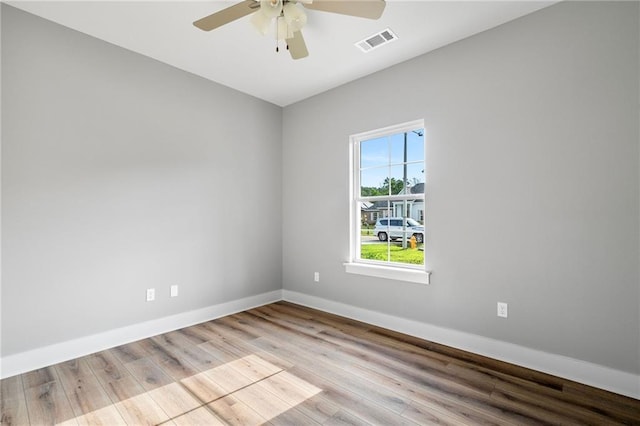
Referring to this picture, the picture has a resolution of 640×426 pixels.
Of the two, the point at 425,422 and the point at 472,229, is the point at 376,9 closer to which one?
the point at 472,229

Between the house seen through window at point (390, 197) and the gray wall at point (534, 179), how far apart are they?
0.53 feet

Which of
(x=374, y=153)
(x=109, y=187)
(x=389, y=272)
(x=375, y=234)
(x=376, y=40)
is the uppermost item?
(x=376, y=40)

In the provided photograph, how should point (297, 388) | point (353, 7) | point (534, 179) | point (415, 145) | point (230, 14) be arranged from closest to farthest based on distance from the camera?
point (353, 7) < point (230, 14) < point (297, 388) < point (534, 179) < point (415, 145)

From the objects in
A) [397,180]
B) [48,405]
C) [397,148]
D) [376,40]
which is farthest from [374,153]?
[48,405]

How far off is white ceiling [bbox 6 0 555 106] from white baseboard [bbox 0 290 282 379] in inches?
102

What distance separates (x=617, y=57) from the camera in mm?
2045

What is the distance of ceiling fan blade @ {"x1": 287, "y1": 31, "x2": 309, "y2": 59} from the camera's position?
2221mm

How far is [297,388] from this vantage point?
2.10 meters

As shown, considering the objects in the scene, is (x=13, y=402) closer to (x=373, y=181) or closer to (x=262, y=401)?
(x=262, y=401)

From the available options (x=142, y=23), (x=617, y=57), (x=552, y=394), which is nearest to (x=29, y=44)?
(x=142, y=23)

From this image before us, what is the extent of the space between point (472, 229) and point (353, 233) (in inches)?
52.0

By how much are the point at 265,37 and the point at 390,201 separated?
1979 mm

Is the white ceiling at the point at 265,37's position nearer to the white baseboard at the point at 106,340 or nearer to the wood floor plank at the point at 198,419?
the white baseboard at the point at 106,340

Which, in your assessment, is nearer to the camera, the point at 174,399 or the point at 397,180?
the point at 174,399
